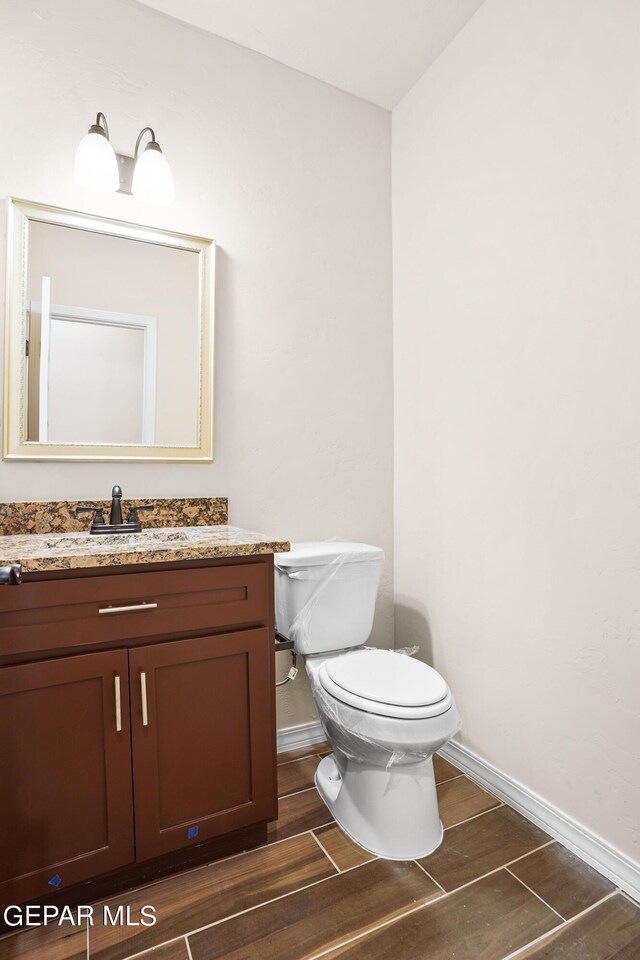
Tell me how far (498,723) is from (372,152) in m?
2.29

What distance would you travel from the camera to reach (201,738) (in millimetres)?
1370

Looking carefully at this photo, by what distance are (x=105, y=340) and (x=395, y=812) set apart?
1.68 m

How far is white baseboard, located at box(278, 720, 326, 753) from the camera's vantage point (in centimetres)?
201

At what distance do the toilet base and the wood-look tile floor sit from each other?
0.03m

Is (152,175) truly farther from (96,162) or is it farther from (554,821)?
(554,821)

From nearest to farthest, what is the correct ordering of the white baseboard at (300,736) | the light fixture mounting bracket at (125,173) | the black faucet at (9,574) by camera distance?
the black faucet at (9,574) → the light fixture mounting bracket at (125,173) → the white baseboard at (300,736)

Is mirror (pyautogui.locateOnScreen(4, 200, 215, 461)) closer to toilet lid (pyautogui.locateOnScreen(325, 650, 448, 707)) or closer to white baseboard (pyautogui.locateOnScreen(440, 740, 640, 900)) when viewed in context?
toilet lid (pyautogui.locateOnScreen(325, 650, 448, 707))

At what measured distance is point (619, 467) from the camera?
1.38 metres

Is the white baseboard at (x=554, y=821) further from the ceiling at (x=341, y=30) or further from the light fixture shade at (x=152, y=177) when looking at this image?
the ceiling at (x=341, y=30)

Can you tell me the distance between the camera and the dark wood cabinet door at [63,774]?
1.17m

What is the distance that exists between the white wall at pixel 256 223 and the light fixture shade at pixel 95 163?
0.31 feet

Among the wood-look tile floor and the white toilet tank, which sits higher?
the white toilet tank

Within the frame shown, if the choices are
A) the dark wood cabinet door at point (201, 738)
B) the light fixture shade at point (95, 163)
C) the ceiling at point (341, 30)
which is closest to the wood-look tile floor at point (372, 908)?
the dark wood cabinet door at point (201, 738)

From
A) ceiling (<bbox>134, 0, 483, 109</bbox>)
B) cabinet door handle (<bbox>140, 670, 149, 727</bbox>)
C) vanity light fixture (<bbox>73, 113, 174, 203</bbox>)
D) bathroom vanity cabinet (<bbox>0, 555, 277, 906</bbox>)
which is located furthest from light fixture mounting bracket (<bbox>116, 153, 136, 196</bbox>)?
cabinet door handle (<bbox>140, 670, 149, 727</bbox>)
